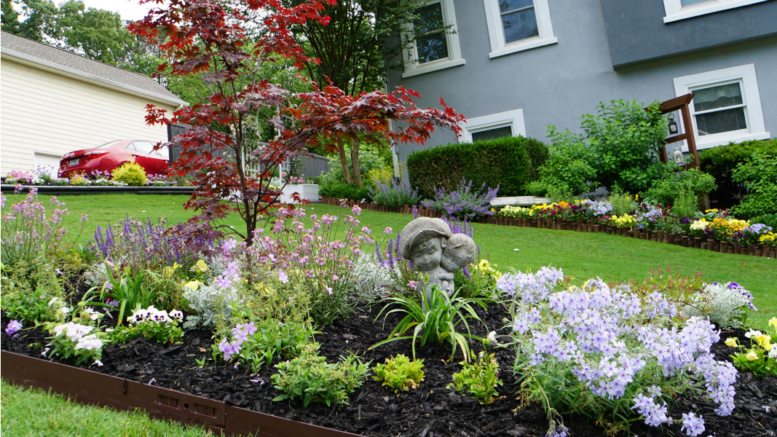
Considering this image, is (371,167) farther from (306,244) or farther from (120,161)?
(306,244)

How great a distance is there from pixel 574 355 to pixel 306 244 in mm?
2065

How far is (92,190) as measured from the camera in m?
9.84

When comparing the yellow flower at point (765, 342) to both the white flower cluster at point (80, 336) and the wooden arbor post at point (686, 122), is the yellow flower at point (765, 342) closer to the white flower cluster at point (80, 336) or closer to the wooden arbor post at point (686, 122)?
the white flower cluster at point (80, 336)

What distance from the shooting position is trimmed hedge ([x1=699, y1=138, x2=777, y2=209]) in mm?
7578

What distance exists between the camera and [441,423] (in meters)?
1.94

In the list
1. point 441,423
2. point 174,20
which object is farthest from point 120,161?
point 441,423

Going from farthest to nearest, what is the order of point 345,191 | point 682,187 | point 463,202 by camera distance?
point 345,191
point 463,202
point 682,187

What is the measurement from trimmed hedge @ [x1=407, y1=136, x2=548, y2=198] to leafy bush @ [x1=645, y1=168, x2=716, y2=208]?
2264 millimetres

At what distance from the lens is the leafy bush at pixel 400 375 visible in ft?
7.13

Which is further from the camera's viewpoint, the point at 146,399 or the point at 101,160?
the point at 101,160

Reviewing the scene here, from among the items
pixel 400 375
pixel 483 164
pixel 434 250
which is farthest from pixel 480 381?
pixel 483 164

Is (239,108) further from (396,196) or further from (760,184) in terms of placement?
(760,184)

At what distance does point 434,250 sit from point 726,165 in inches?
298

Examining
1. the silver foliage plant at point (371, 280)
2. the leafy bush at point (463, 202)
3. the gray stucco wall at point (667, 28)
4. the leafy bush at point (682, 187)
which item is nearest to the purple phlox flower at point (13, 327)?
the silver foliage plant at point (371, 280)
